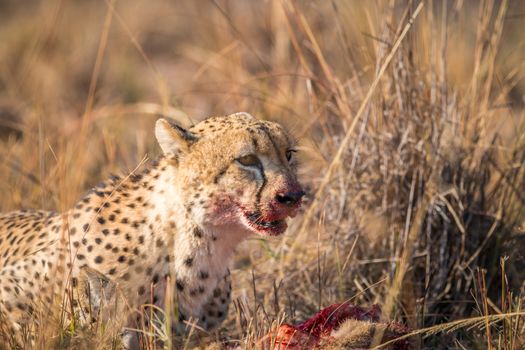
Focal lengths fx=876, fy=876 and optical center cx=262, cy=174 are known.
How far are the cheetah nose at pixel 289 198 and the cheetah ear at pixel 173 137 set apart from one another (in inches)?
14.0

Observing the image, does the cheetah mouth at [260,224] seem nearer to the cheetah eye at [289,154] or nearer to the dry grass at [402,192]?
the cheetah eye at [289,154]

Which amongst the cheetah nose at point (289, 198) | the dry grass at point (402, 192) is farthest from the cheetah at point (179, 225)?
the dry grass at point (402, 192)

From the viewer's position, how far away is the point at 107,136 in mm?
4539

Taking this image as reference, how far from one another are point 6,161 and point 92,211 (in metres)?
1.50

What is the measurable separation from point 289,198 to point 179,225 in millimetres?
373

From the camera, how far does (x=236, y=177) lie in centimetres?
274

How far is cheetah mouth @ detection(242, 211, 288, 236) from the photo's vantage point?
273 cm

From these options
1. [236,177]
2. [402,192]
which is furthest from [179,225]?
[402,192]

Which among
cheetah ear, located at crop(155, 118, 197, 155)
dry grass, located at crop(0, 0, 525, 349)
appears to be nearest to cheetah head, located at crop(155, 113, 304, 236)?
cheetah ear, located at crop(155, 118, 197, 155)

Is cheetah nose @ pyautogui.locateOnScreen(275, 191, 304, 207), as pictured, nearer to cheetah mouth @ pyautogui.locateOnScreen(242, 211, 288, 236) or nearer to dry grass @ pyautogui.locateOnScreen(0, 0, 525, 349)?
cheetah mouth @ pyautogui.locateOnScreen(242, 211, 288, 236)

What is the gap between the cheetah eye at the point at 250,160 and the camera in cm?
276

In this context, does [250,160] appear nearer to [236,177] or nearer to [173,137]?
[236,177]

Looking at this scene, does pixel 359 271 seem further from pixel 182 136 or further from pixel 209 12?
pixel 209 12

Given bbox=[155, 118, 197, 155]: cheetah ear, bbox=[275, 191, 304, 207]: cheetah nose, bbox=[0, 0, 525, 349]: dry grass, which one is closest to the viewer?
bbox=[275, 191, 304, 207]: cheetah nose
